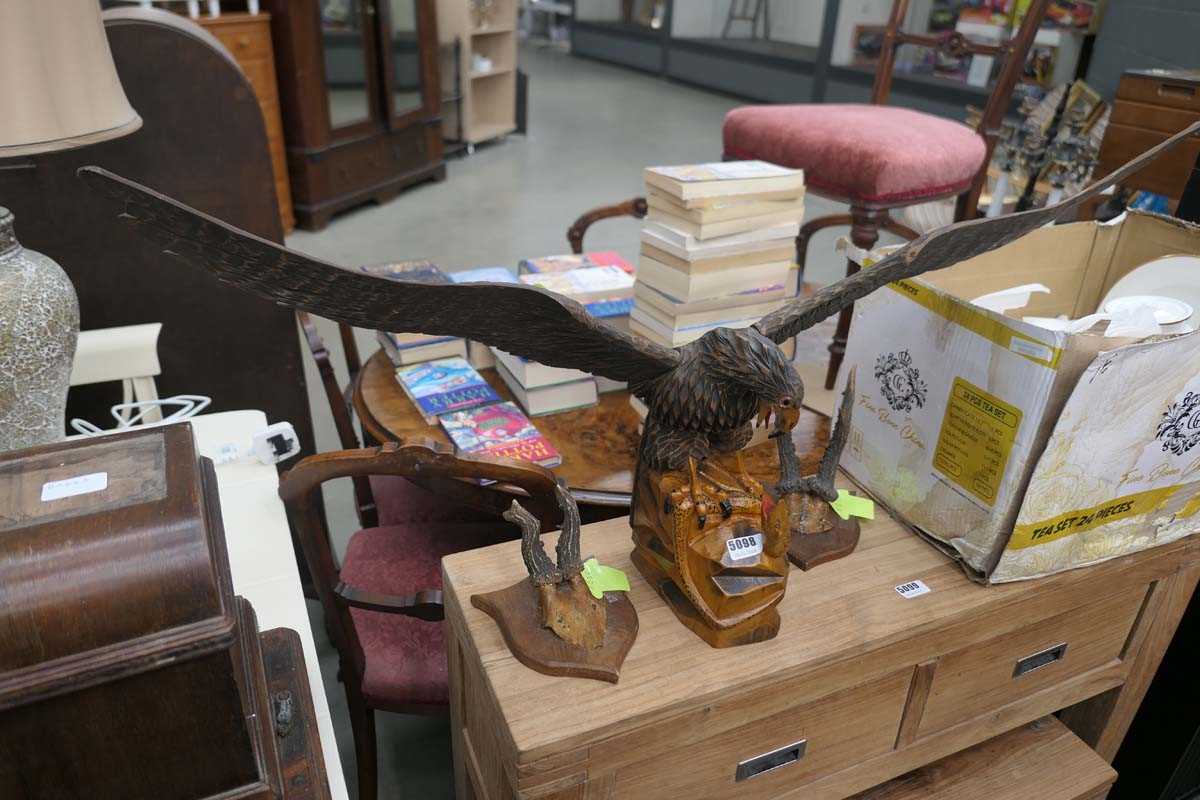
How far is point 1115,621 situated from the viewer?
4.17 feet

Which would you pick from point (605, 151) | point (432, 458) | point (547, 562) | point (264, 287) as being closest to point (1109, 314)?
point (547, 562)

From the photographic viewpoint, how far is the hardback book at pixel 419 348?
1840 millimetres

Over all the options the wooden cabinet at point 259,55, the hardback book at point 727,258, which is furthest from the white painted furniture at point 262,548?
the wooden cabinet at point 259,55

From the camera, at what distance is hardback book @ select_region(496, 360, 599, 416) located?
5.70ft

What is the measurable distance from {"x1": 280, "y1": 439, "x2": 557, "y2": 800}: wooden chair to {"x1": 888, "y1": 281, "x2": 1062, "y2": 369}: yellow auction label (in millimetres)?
581

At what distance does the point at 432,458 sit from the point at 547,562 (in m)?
0.33

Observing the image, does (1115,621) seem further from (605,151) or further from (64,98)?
(605,151)

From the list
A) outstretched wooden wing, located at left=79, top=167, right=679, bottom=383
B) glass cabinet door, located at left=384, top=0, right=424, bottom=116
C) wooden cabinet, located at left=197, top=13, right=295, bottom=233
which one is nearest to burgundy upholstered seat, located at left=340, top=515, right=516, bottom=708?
outstretched wooden wing, located at left=79, top=167, right=679, bottom=383

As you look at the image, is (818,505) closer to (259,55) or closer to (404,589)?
(404,589)

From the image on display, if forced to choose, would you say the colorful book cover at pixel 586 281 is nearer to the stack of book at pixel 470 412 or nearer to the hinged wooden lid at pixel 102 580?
the stack of book at pixel 470 412

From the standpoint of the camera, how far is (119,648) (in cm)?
70

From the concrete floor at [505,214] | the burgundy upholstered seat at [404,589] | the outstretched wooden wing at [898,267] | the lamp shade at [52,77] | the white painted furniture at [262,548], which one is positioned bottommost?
the concrete floor at [505,214]

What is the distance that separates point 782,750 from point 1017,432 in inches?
19.8

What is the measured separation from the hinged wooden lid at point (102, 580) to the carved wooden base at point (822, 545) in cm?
71
